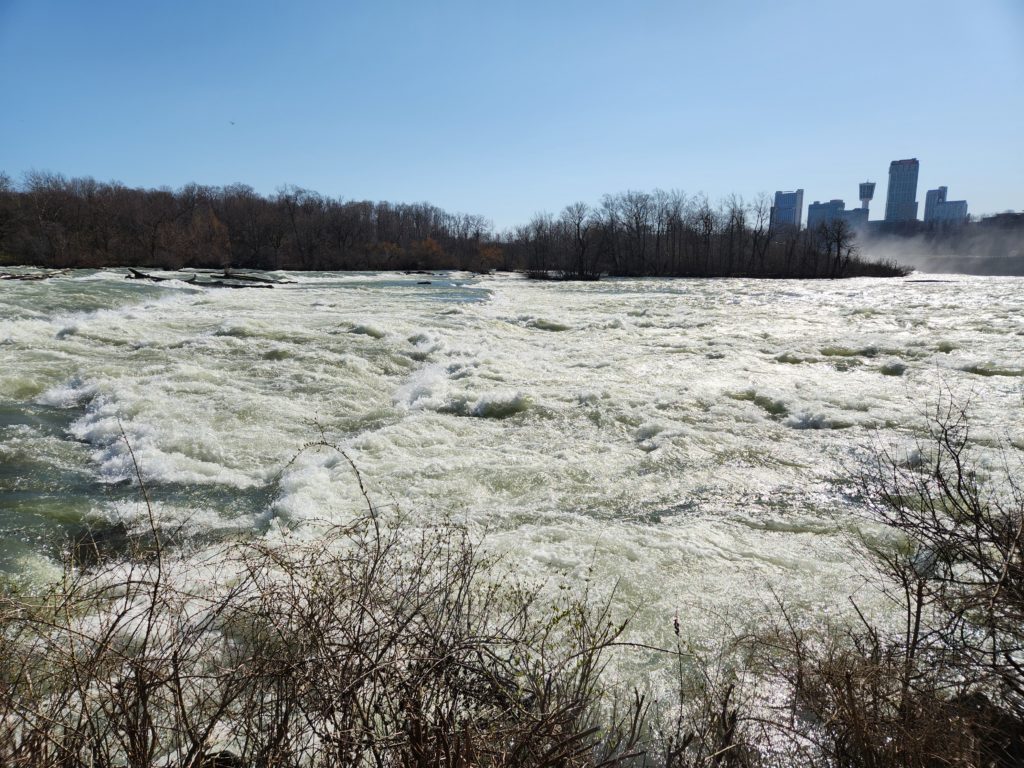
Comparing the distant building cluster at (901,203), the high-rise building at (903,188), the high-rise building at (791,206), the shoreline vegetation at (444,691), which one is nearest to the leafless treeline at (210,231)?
the shoreline vegetation at (444,691)

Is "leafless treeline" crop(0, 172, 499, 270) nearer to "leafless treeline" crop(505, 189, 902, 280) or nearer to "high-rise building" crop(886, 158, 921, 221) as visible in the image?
"leafless treeline" crop(505, 189, 902, 280)

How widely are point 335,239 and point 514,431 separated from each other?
2776 inches

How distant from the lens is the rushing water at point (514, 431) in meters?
4.48

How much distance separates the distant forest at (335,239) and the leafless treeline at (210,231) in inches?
6.6

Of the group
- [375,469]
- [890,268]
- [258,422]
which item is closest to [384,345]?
[258,422]

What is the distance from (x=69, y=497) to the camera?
4.85 metres

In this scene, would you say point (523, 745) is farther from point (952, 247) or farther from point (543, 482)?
point (952, 247)

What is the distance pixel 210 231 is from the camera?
209 feet

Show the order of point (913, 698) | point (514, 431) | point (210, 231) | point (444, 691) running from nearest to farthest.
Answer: point (444, 691) → point (913, 698) → point (514, 431) → point (210, 231)

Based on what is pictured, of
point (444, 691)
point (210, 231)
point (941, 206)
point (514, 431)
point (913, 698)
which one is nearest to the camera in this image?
point (444, 691)

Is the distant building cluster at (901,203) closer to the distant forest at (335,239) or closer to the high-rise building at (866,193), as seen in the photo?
the high-rise building at (866,193)

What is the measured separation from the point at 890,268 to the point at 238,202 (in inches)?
3249

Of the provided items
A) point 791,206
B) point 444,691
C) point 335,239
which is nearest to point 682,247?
point 335,239

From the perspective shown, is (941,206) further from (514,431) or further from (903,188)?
(514,431)
